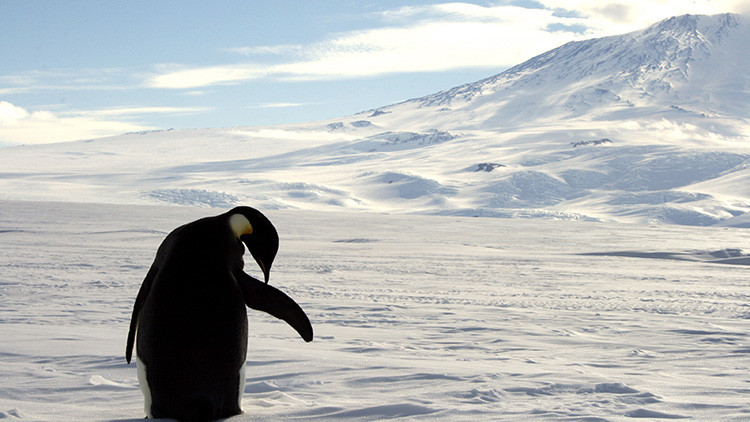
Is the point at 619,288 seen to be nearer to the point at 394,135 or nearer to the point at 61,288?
the point at 61,288

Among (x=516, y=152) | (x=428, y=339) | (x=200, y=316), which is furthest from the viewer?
(x=516, y=152)

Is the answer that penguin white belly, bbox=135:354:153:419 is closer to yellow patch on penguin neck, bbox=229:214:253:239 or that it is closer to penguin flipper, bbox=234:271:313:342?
penguin flipper, bbox=234:271:313:342

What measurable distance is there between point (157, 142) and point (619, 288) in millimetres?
104431

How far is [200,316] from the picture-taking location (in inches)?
95.4

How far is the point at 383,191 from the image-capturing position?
64.6 meters

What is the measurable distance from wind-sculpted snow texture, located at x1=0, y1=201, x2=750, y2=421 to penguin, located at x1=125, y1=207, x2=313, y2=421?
6.2 inches

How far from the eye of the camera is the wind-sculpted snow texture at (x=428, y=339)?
9.29 ft

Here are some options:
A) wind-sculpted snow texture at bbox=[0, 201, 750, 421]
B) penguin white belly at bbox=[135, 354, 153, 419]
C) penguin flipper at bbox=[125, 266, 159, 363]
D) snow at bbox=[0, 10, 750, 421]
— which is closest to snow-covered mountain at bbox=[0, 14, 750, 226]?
snow at bbox=[0, 10, 750, 421]

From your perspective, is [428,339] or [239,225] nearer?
[239,225]

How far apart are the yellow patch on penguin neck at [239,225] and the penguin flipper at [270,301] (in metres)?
0.14

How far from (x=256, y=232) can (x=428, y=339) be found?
279 centimetres

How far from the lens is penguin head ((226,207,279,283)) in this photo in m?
2.54

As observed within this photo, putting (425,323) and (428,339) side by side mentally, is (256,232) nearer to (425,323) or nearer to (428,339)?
(428,339)

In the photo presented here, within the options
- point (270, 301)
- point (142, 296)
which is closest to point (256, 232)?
point (270, 301)
